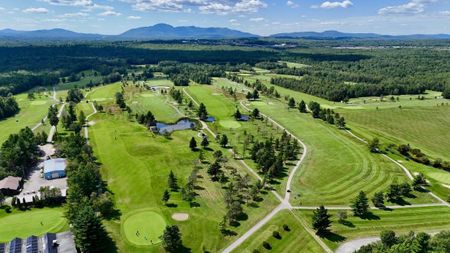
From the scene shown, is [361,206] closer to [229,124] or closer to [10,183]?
[229,124]

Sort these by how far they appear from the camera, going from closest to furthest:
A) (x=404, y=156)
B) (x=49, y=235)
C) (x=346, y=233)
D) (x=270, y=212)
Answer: (x=49, y=235) → (x=346, y=233) → (x=270, y=212) → (x=404, y=156)

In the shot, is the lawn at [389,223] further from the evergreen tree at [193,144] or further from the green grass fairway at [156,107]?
the green grass fairway at [156,107]

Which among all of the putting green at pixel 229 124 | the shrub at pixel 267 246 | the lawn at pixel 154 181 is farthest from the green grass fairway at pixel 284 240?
the putting green at pixel 229 124

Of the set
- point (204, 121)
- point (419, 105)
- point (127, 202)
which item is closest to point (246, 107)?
point (204, 121)

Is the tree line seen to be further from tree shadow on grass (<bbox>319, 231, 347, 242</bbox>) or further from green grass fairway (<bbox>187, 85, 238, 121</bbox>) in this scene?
tree shadow on grass (<bbox>319, 231, 347, 242</bbox>)

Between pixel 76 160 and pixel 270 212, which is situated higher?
pixel 76 160

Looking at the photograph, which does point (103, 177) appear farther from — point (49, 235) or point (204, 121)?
point (204, 121)
